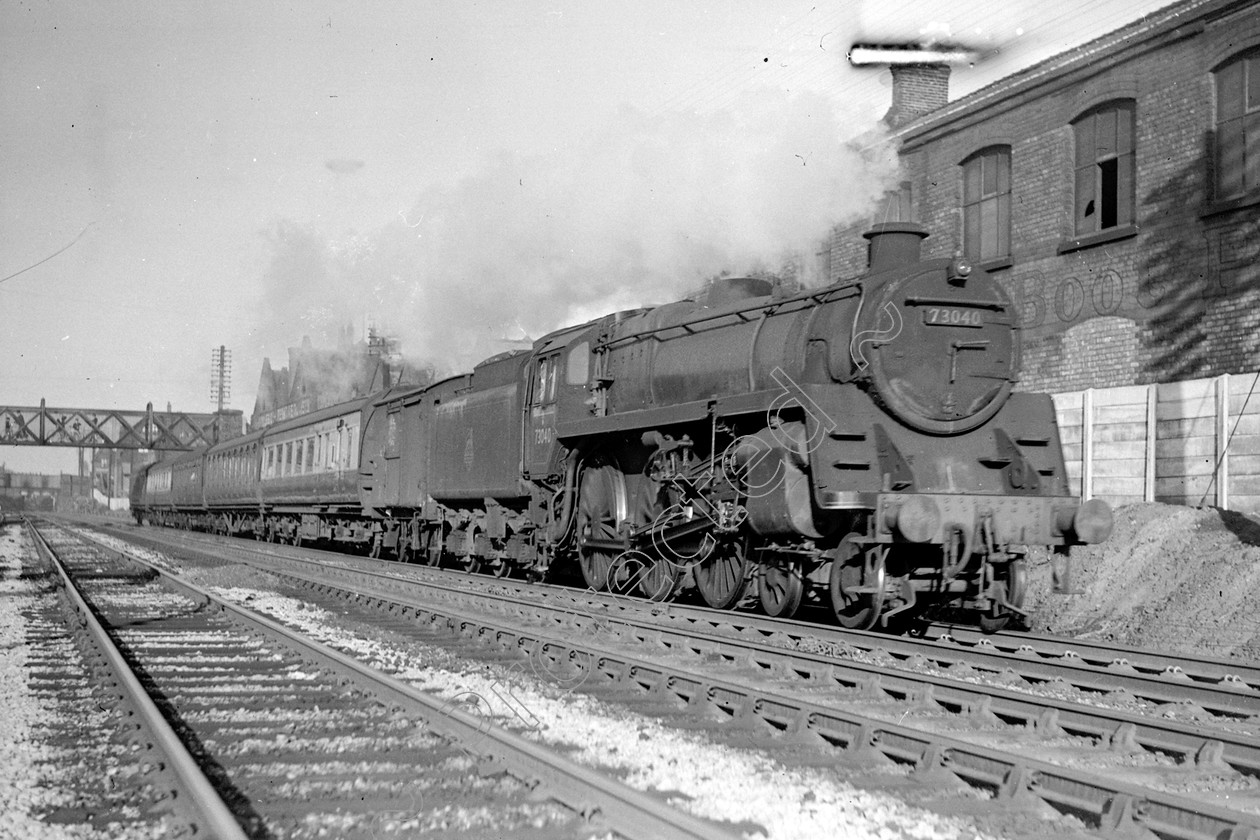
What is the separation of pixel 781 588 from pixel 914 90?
11.9 m

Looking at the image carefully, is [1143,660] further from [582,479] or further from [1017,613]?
[582,479]

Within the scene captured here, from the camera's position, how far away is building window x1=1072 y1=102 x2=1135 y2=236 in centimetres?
1551

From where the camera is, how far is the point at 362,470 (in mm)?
20844

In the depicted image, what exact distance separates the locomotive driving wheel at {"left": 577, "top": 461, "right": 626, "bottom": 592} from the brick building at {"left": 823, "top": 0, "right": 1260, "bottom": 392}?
7010 mm

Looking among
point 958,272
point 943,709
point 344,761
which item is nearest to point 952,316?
point 958,272

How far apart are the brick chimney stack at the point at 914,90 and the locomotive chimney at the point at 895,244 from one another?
9.74 metres

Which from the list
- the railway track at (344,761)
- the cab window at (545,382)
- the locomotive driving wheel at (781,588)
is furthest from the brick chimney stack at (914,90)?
the railway track at (344,761)

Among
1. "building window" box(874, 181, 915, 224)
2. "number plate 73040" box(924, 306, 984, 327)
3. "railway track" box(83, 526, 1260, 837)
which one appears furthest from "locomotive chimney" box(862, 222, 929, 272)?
"building window" box(874, 181, 915, 224)

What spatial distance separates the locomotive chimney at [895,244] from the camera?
33.4 ft

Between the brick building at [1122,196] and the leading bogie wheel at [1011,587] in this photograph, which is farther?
the brick building at [1122,196]

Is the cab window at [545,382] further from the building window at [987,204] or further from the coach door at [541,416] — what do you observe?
the building window at [987,204]

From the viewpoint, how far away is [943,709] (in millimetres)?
6375

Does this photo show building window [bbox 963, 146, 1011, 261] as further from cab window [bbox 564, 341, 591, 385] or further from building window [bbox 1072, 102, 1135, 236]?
cab window [bbox 564, 341, 591, 385]

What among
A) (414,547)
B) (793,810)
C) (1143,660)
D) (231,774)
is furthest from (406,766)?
(414,547)
